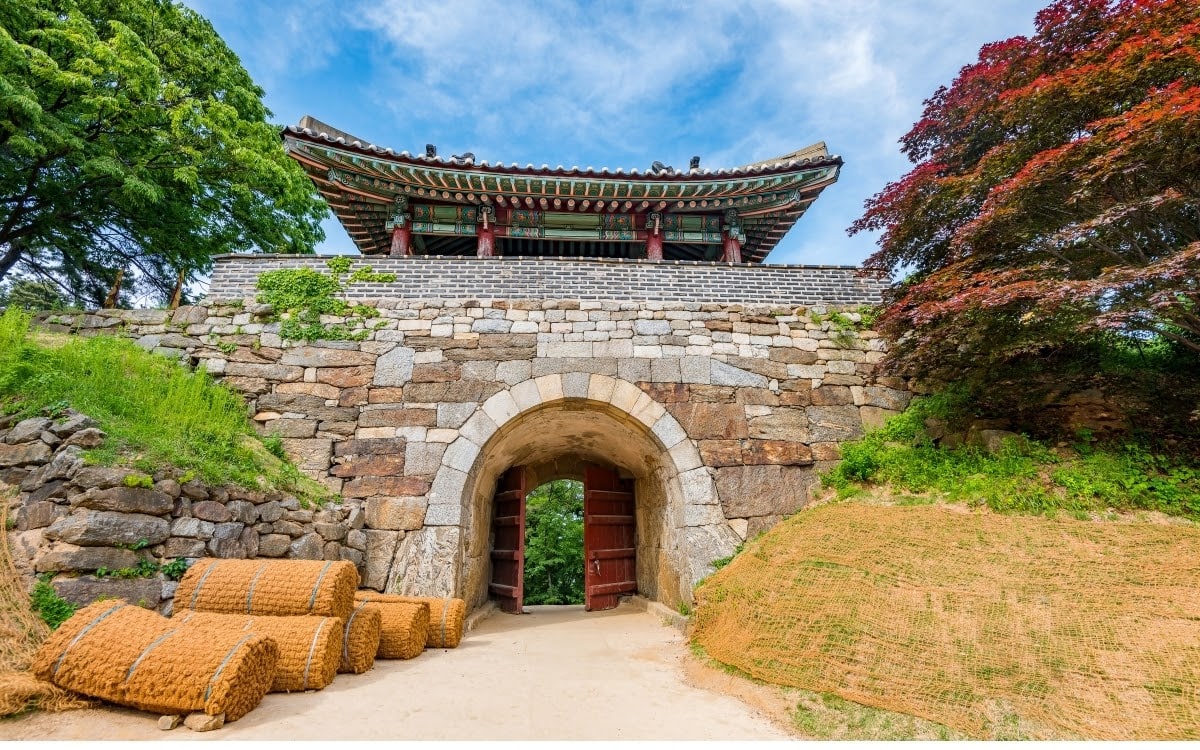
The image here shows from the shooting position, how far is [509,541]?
25.8ft

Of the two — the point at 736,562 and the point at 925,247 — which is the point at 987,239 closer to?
the point at 925,247

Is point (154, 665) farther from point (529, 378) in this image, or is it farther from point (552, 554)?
point (552, 554)

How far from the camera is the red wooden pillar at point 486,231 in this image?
27.1 feet

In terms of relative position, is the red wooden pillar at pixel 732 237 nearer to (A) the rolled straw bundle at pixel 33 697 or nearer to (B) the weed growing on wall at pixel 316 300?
(B) the weed growing on wall at pixel 316 300

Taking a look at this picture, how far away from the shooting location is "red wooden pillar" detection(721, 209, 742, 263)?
856 centimetres

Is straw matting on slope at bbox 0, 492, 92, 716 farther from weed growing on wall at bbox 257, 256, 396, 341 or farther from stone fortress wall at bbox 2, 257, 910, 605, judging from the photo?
weed growing on wall at bbox 257, 256, 396, 341

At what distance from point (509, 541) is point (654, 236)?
17.2 ft

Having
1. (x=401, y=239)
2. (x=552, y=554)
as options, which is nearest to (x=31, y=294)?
(x=401, y=239)

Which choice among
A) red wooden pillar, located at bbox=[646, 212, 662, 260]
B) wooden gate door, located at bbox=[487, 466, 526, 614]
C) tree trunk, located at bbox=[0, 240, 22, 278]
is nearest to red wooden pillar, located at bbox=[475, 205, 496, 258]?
red wooden pillar, located at bbox=[646, 212, 662, 260]

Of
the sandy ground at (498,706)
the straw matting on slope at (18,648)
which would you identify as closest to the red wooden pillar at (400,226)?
the straw matting on slope at (18,648)

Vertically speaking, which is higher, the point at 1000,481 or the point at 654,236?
the point at 654,236

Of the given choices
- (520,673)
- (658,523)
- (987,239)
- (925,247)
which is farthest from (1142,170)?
(520,673)

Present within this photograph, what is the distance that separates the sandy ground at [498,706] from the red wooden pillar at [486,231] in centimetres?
573

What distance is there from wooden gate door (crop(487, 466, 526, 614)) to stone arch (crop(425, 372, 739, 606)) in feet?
1.83
